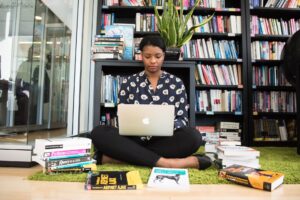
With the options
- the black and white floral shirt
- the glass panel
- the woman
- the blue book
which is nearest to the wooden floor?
the woman

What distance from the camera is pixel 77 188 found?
0.96m

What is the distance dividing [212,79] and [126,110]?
1.72m

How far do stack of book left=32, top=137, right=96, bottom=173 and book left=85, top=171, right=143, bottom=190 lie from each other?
0.19 meters

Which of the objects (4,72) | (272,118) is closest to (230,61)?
(272,118)

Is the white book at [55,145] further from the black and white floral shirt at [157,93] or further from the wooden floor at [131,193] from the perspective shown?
the black and white floral shirt at [157,93]

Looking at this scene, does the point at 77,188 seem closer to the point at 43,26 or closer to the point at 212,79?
the point at 212,79

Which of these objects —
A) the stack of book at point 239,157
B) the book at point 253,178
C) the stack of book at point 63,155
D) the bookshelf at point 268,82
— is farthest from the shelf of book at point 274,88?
the stack of book at point 63,155

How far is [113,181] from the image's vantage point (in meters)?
0.96

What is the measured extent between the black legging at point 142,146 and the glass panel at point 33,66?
35.1 inches

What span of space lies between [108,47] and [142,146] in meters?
0.98

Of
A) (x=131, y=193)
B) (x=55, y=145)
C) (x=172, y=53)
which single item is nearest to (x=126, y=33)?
(x=172, y=53)

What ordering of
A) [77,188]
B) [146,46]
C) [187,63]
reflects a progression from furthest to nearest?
[187,63] → [146,46] → [77,188]

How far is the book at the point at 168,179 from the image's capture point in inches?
39.2

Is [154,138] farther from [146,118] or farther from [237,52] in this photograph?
[237,52]
